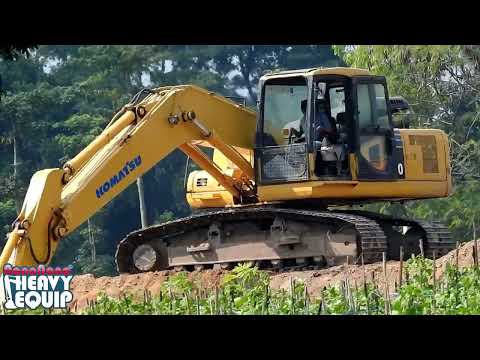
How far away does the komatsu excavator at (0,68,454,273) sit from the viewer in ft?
65.0

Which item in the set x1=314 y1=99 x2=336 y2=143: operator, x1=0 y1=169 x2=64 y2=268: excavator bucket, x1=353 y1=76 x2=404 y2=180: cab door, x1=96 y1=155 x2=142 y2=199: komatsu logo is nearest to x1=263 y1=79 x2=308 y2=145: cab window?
x1=314 y1=99 x2=336 y2=143: operator

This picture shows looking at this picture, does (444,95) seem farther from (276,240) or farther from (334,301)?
(334,301)

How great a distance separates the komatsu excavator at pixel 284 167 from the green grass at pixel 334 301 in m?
3.82

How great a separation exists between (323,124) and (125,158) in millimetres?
2669

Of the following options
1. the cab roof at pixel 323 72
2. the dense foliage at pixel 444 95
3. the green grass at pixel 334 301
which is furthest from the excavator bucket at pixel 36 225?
the dense foliage at pixel 444 95

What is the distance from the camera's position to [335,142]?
20.2 meters

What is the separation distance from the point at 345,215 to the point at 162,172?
103ft

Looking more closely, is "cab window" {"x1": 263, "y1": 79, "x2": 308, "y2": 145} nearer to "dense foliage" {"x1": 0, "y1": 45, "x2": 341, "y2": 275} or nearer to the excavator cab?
the excavator cab

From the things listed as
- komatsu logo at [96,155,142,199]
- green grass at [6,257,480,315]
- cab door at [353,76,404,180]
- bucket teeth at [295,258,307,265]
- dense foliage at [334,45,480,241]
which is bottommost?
green grass at [6,257,480,315]

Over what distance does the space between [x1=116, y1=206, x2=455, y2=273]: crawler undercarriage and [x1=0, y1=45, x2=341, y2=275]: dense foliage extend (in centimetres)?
1870

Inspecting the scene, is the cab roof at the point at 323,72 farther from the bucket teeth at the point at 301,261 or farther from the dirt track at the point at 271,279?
the dirt track at the point at 271,279
